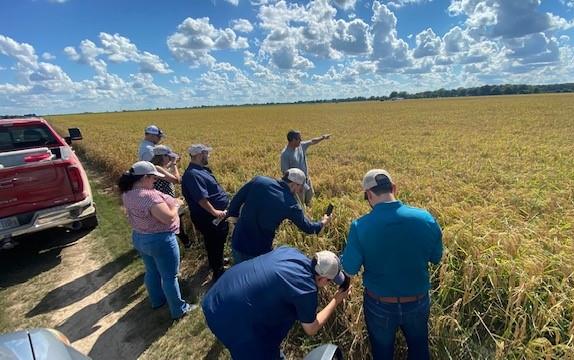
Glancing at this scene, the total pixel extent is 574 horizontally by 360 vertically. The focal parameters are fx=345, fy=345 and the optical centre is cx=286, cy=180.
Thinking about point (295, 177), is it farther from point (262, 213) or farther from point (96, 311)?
point (96, 311)

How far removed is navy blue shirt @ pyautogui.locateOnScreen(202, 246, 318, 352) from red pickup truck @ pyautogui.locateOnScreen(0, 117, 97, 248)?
489 centimetres

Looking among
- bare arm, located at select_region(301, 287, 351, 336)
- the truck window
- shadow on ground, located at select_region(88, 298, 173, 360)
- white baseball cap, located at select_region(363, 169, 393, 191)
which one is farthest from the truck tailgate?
white baseball cap, located at select_region(363, 169, 393, 191)

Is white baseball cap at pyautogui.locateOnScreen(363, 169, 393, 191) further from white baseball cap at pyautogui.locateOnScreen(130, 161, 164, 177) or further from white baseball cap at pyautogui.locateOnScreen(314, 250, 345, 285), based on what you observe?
white baseball cap at pyautogui.locateOnScreen(130, 161, 164, 177)

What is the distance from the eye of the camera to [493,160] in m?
10.5

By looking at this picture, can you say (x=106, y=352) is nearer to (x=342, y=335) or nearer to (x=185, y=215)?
(x=342, y=335)

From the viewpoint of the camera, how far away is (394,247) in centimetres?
235

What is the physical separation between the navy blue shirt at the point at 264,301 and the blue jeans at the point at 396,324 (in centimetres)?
59

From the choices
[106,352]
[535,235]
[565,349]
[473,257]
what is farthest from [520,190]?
[106,352]

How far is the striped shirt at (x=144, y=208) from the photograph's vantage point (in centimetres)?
379

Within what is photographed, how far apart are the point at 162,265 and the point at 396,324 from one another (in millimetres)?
2733

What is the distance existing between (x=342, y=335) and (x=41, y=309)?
4.08 m

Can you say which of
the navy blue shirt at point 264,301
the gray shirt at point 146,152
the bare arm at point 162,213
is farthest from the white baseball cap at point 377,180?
the gray shirt at point 146,152

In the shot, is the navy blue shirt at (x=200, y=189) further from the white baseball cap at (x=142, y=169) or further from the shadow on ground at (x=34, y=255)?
the shadow on ground at (x=34, y=255)

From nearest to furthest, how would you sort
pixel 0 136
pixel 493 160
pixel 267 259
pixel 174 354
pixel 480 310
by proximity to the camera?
1. pixel 267 259
2. pixel 480 310
3. pixel 174 354
4. pixel 0 136
5. pixel 493 160
